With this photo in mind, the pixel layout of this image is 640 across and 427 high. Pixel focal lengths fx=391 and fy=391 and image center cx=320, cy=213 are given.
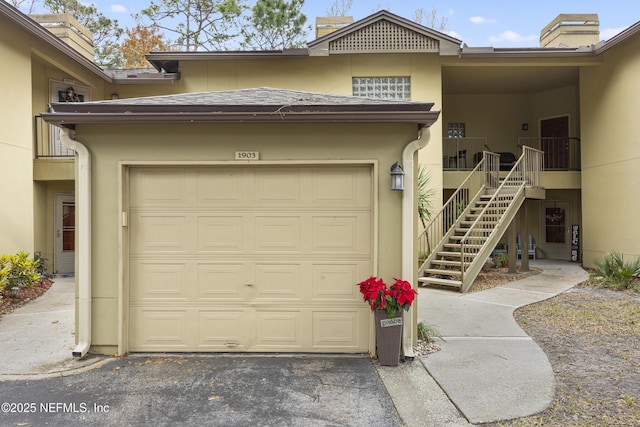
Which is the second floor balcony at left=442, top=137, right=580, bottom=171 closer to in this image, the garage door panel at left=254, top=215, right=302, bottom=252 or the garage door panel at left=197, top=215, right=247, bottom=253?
the garage door panel at left=254, top=215, right=302, bottom=252

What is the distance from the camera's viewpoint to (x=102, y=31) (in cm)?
2148

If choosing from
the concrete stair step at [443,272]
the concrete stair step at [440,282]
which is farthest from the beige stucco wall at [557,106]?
the concrete stair step at [440,282]

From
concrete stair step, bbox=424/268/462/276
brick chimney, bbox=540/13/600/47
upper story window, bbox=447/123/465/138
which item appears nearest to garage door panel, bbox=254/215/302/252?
concrete stair step, bbox=424/268/462/276

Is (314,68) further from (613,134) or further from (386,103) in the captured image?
(613,134)

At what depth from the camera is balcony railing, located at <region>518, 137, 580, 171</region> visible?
42.0ft

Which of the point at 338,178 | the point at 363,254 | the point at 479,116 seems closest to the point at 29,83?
the point at 338,178

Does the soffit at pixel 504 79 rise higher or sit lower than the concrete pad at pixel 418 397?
higher

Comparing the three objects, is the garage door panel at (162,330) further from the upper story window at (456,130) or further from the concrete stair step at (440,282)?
the upper story window at (456,130)

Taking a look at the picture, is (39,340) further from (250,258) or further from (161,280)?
(250,258)

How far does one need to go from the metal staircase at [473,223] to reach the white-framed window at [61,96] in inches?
387

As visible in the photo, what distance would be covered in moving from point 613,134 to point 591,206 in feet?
6.72

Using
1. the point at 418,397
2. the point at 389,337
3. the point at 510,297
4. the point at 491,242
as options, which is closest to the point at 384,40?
the point at 491,242

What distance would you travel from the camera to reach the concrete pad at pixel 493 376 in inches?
138

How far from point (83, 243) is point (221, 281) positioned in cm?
166
